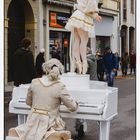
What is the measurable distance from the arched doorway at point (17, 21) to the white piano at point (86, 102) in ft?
40.7

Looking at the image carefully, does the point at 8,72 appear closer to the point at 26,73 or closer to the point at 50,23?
the point at 50,23

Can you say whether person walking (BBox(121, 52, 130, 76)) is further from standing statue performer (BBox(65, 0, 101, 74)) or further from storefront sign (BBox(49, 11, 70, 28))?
standing statue performer (BBox(65, 0, 101, 74))

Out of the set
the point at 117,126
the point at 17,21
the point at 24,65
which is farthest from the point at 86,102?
the point at 17,21

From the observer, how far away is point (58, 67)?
5.77 metres

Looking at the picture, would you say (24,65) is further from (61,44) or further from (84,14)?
(61,44)

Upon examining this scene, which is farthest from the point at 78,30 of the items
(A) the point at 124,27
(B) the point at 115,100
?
(A) the point at 124,27

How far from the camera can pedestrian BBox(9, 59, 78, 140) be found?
5.58m

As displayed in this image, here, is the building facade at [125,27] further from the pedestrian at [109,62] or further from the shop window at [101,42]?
the pedestrian at [109,62]

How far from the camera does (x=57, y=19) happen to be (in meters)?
24.2

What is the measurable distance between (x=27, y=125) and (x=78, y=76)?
4.29 feet

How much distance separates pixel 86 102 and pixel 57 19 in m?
18.3

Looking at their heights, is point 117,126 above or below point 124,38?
below

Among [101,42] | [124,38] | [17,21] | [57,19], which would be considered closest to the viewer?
[17,21]

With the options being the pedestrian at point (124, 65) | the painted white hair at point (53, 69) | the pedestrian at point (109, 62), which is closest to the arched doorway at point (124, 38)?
the pedestrian at point (124, 65)
